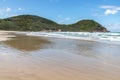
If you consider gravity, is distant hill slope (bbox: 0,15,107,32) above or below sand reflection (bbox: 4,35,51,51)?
above

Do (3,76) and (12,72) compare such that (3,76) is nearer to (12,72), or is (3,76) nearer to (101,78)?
(12,72)

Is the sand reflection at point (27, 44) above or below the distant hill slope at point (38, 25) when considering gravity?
below

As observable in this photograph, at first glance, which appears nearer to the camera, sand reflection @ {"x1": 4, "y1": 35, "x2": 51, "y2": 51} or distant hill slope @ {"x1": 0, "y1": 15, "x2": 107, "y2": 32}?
sand reflection @ {"x1": 4, "y1": 35, "x2": 51, "y2": 51}

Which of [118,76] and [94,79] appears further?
[118,76]

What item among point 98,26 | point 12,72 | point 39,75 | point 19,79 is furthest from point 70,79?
point 98,26

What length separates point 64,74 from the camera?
5887mm

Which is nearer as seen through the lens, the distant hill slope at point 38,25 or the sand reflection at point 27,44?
the sand reflection at point 27,44

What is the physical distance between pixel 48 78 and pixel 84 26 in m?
161

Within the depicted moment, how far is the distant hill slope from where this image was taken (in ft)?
374

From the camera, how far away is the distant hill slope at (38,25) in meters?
114

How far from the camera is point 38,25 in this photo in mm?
128625

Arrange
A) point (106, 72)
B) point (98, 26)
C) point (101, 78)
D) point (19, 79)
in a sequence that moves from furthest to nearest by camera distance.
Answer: point (98, 26) → point (106, 72) → point (101, 78) → point (19, 79)

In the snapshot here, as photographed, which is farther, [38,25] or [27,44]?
[38,25]

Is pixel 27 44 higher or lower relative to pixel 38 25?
lower
